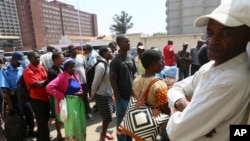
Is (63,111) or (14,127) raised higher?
(63,111)

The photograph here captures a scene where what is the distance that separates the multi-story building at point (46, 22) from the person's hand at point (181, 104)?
170 feet

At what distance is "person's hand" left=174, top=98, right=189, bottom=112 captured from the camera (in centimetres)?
123

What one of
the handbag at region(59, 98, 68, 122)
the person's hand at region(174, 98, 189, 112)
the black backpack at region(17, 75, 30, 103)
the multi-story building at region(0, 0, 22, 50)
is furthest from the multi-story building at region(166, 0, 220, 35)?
the multi-story building at region(0, 0, 22, 50)

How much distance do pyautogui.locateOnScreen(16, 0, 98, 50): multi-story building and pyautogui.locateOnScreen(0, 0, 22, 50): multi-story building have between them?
377 cm

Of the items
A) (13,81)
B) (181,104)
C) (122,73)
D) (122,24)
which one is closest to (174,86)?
(181,104)

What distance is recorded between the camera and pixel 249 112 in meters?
0.99

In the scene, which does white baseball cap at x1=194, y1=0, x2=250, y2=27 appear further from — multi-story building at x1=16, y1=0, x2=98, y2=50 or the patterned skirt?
multi-story building at x1=16, y1=0, x2=98, y2=50

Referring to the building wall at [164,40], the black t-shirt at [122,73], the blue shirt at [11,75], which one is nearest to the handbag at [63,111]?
the black t-shirt at [122,73]

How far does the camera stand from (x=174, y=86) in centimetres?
148

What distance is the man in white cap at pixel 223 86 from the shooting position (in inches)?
36.8

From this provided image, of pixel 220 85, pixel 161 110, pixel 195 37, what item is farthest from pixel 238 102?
pixel 195 37

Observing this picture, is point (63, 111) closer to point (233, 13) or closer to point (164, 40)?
point (233, 13)

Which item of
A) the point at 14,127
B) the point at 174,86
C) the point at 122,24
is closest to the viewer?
the point at 174,86

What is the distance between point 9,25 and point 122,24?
3019cm
